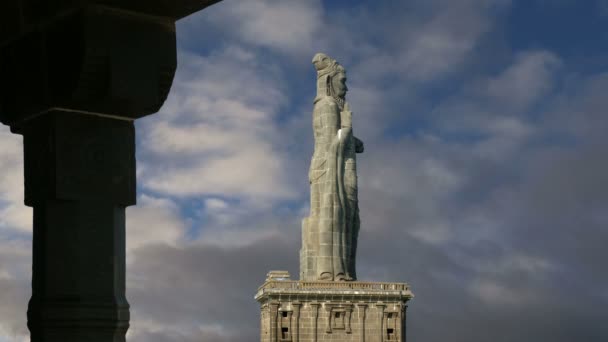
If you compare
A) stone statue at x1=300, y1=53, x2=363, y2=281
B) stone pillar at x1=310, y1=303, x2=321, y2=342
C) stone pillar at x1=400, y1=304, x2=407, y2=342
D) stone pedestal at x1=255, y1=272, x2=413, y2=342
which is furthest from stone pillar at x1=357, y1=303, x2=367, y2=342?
stone pillar at x1=310, y1=303, x2=321, y2=342

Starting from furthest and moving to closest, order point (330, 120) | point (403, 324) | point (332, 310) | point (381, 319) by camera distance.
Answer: point (330, 120)
point (403, 324)
point (381, 319)
point (332, 310)

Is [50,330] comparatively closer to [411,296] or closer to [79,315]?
[79,315]

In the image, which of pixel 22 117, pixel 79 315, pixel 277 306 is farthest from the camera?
pixel 277 306

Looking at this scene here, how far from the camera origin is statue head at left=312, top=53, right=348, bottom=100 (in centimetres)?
3722

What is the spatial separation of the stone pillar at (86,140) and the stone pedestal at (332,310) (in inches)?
1159

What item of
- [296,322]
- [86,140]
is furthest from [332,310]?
[86,140]

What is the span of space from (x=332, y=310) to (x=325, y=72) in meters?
8.58

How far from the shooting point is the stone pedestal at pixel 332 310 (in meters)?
34.2

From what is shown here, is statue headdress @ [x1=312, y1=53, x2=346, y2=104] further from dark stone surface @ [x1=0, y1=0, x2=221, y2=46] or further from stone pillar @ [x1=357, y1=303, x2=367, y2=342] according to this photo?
dark stone surface @ [x1=0, y1=0, x2=221, y2=46]

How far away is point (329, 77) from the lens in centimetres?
3728

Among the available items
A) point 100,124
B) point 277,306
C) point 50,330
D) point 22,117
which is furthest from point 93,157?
point 277,306

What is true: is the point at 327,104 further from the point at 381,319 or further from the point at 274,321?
the point at 274,321

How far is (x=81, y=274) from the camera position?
455cm

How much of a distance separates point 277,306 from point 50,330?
98.1 feet
